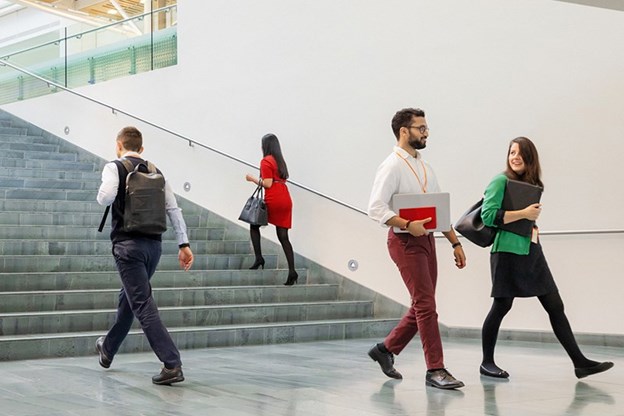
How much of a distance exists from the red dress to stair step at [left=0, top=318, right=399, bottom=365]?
1341 mm

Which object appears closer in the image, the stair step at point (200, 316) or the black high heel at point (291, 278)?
the stair step at point (200, 316)

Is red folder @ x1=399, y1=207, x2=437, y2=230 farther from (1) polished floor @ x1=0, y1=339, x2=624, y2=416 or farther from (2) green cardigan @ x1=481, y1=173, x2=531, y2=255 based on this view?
(1) polished floor @ x1=0, y1=339, x2=624, y2=416

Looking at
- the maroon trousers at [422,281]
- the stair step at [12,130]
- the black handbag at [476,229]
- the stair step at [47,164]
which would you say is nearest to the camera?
the maroon trousers at [422,281]

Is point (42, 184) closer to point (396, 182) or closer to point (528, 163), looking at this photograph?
point (396, 182)

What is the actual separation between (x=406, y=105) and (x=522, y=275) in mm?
3959

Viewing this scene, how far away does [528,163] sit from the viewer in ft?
19.4

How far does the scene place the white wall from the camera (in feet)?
26.6

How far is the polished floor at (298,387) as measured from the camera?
4.75 metres

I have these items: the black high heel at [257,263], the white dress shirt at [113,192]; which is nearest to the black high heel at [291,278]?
the black high heel at [257,263]

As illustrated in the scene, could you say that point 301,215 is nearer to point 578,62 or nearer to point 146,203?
point 578,62

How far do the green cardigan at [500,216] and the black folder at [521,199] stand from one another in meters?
0.04

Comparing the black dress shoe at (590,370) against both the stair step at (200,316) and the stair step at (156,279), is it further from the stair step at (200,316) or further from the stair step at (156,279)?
the stair step at (156,279)

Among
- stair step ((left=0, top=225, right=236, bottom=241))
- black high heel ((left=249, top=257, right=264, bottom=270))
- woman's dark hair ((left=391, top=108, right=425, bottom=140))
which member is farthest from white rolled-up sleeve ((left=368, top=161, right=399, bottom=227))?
stair step ((left=0, top=225, right=236, bottom=241))

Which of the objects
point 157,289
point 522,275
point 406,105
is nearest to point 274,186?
point 406,105
